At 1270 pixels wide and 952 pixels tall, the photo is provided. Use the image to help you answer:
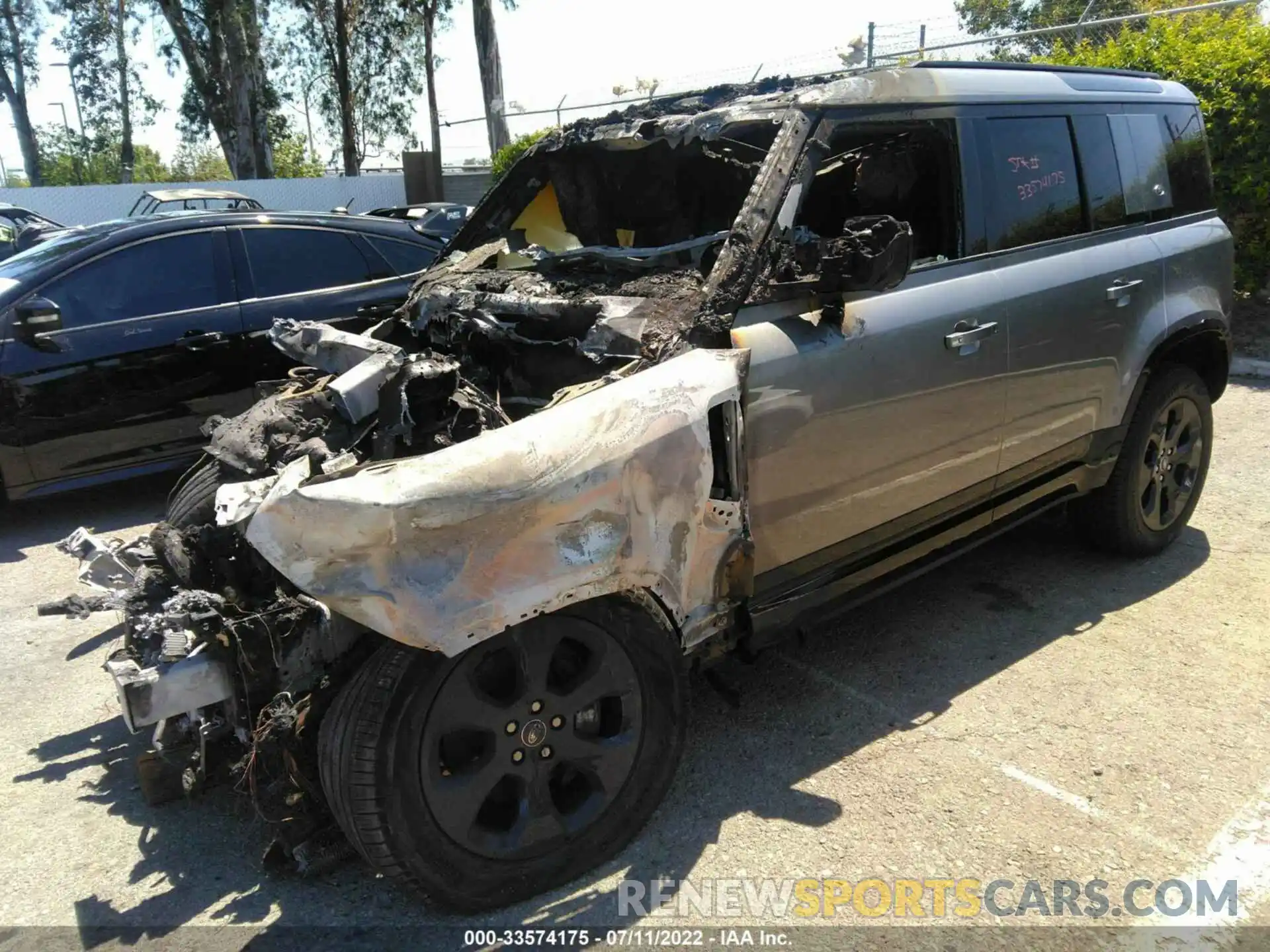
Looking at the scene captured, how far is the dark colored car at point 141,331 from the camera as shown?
207 inches

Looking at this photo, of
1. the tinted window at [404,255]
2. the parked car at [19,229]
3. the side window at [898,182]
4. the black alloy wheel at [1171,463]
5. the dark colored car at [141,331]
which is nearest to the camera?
the side window at [898,182]

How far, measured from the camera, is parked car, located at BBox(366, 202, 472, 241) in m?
7.04

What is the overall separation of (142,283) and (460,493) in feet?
14.4

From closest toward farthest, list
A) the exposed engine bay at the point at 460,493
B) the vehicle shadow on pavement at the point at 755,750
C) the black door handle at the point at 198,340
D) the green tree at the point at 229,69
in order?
the exposed engine bay at the point at 460,493, the vehicle shadow on pavement at the point at 755,750, the black door handle at the point at 198,340, the green tree at the point at 229,69

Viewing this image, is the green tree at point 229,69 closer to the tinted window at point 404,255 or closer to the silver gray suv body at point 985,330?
the tinted window at point 404,255

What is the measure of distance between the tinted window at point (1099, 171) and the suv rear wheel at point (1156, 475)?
0.85 metres

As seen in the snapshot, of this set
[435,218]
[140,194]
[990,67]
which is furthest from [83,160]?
[990,67]

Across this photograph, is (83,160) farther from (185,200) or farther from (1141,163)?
(1141,163)

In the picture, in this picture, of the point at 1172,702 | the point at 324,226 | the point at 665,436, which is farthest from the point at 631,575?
the point at 324,226

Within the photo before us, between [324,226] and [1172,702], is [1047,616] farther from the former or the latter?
[324,226]

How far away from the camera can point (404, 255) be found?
660cm

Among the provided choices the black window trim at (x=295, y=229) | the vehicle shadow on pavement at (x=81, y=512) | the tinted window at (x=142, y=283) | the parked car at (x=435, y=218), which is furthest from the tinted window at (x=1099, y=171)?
the vehicle shadow on pavement at (x=81, y=512)

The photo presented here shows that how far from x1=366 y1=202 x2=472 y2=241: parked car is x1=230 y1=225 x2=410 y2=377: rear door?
579 millimetres

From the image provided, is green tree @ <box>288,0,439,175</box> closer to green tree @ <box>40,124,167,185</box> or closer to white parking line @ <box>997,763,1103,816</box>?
green tree @ <box>40,124,167,185</box>
